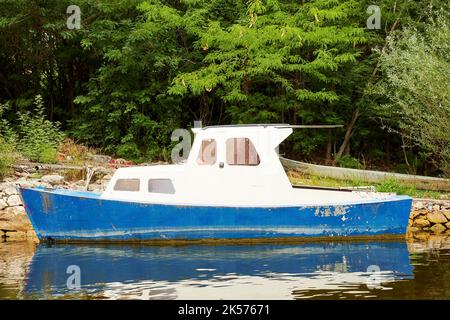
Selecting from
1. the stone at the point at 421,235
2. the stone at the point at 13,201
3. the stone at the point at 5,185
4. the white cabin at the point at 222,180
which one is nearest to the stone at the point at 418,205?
the stone at the point at 421,235

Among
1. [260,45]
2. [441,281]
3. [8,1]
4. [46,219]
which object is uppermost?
[8,1]

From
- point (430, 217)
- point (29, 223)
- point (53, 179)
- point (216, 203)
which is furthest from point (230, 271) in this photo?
point (53, 179)

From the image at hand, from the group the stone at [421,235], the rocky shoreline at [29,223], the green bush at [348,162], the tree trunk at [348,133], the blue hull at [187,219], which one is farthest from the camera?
the tree trunk at [348,133]

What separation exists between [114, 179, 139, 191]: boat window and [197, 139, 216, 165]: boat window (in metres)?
1.42

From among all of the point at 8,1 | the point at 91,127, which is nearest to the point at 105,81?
the point at 91,127

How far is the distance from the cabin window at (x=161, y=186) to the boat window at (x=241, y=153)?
1333mm

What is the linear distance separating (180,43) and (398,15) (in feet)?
24.4

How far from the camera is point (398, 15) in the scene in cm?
2509

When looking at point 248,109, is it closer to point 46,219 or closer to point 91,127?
point 91,127

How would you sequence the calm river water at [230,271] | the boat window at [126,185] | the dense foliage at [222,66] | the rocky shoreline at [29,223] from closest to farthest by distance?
the calm river water at [230,271] → the boat window at [126,185] → the rocky shoreline at [29,223] → the dense foliage at [222,66]

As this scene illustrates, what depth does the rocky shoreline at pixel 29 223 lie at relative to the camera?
1838cm

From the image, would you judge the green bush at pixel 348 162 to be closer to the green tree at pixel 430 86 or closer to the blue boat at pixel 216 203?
the green tree at pixel 430 86

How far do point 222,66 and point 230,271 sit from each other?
11.1m

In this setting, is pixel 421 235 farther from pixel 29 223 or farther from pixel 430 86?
pixel 29 223
